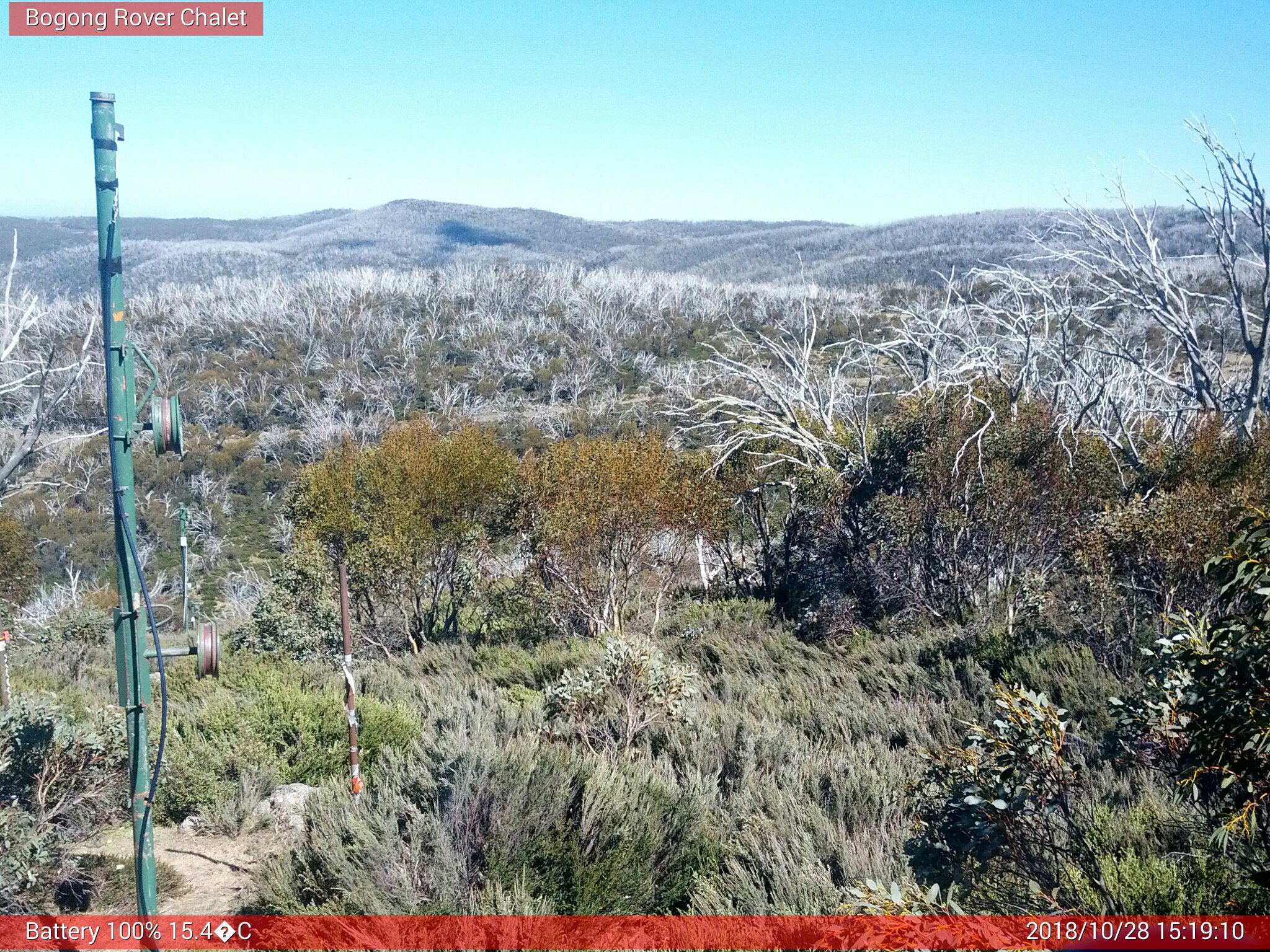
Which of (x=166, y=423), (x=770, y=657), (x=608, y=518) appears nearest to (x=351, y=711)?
(x=166, y=423)

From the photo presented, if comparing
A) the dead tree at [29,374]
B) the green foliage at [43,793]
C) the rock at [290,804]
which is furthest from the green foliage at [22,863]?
the dead tree at [29,374]

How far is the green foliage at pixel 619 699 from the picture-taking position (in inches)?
276

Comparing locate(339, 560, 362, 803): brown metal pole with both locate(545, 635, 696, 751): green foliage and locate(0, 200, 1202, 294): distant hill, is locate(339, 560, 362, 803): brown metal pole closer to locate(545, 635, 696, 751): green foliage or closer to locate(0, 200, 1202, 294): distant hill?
locate(545, 635, 696, 751): green foliage

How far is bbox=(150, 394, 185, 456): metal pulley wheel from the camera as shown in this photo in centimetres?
367

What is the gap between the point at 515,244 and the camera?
10825 cm

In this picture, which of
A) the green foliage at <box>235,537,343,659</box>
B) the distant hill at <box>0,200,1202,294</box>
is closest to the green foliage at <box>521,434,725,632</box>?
the green foliage at <box>235,537,343,659</box>

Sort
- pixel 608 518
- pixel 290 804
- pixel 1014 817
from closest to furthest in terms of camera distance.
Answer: pixel 1014 817, pixel 290 804, pixel 608 518

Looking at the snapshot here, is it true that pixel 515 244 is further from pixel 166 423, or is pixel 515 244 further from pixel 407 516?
pixel 166 423

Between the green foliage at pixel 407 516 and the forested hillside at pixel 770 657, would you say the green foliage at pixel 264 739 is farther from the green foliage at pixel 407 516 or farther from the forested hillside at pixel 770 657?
the green foliage at pixel 407 516

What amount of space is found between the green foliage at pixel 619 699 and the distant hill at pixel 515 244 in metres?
48.5

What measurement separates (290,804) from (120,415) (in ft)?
13.1

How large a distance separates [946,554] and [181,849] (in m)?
9.60

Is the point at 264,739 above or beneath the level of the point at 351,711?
beneath

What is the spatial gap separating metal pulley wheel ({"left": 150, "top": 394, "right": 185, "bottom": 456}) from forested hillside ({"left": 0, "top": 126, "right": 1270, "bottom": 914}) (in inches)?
80.6
